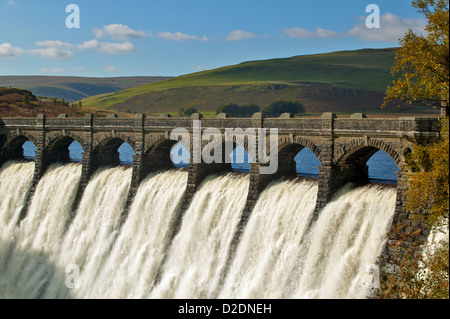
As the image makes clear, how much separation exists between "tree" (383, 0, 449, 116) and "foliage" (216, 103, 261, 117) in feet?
466

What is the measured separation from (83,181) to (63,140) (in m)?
10.6

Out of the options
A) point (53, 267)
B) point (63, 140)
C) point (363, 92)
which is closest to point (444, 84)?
point (53, 267)

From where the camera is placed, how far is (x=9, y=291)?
51.8 meters

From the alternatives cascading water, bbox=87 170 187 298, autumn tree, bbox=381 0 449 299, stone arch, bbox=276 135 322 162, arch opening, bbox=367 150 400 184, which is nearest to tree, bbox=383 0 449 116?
autumn tree, bbox=381 0 449 299

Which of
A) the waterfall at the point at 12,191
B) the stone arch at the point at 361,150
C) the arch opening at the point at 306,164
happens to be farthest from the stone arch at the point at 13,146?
the stone arch at the point at 361,150

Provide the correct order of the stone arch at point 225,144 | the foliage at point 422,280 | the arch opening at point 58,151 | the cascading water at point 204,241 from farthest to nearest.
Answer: the arch opening at point 58,151
the stone arch at point 225,144
the cascading water at point 204,241
the foliage at point 422,280

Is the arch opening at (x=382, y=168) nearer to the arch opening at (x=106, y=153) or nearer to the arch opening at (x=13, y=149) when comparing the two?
the arch opening at (x=106, y=153)

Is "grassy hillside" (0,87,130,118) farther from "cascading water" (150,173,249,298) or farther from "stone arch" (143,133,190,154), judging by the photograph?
"cascading water" (150,173,249,298)

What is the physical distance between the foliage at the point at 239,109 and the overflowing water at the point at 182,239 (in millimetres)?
111229

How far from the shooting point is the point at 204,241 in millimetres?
41625

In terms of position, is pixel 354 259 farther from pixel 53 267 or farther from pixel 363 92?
pixel 363 92

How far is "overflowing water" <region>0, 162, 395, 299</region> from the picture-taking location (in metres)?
32.9

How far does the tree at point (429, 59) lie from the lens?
89.6ft

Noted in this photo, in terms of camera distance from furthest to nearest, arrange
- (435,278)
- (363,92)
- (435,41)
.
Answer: (363,92) → (435,41) → (435,278)
